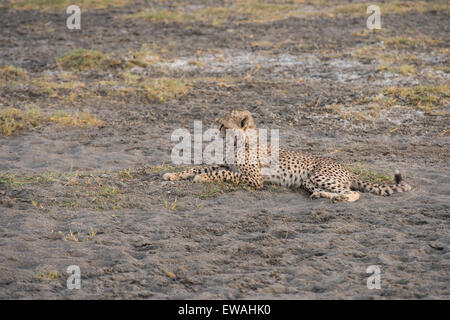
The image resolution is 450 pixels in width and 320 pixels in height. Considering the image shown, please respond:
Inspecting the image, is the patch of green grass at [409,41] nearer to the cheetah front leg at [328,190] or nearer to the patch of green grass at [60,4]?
the cheetah front leg at [328,190]

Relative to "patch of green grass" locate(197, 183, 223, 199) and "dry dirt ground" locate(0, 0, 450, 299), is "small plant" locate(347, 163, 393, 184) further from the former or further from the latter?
"patch of green grass" locate(197, 183, 223, 199)

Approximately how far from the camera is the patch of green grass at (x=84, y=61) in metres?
11.3

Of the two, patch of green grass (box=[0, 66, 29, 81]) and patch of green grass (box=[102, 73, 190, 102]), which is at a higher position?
patch of green grass (box=[0, 66, 29, 81])

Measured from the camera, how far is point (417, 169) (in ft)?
21.5

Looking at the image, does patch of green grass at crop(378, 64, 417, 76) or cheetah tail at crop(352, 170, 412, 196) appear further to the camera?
patch of green grass at crop(378, 64, 417, 76)

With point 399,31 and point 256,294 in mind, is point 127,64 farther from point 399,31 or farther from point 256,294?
point 256,294

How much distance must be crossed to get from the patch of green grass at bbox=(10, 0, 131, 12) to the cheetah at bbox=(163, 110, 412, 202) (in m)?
12.7

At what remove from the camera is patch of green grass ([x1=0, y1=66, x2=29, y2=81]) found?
1052 cm

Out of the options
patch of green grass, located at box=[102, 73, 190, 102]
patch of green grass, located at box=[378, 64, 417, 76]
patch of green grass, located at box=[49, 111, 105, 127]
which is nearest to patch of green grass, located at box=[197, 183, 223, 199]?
patch of green grass, located at box=[49, 111, 105, 127]

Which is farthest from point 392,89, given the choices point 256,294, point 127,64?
point 256,294

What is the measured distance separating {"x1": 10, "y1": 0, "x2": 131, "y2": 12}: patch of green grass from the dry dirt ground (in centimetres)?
149

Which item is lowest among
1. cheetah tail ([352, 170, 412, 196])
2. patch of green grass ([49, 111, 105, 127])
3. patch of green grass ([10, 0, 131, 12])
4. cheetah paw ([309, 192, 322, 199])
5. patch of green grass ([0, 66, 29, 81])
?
cheetah paw ([309, 192, 322, 199])

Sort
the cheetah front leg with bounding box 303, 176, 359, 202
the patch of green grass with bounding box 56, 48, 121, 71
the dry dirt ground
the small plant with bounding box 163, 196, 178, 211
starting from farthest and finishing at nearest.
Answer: the patch of green grass with bounding box 56, 48, 121, 71, the cheetah front leg with bounding box 303, 176, 359, 202, the small plant with bounding box 163, 196, 178, 211, the dry dirt ground

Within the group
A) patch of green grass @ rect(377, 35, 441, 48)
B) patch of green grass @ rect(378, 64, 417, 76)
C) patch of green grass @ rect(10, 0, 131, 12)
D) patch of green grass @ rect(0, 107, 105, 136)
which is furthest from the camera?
patch of green grass @ rect(10, 0, 131, 12)
